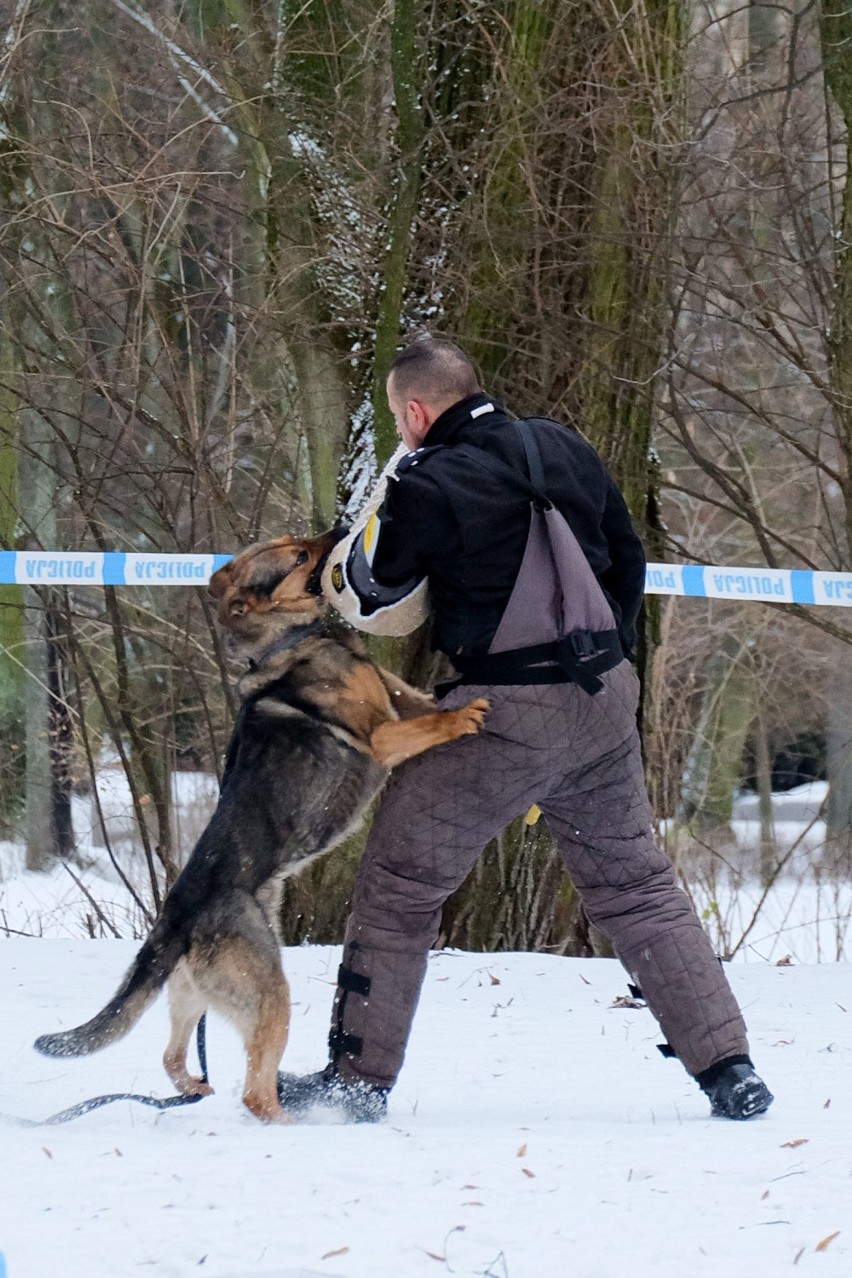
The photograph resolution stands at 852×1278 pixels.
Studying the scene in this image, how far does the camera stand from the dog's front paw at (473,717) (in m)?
3.33

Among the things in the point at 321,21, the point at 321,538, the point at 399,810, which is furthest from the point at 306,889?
the point at 321,21

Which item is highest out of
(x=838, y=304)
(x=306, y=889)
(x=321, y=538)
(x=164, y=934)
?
(x=838, y=304)

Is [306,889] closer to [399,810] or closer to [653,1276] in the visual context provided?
[399,810]

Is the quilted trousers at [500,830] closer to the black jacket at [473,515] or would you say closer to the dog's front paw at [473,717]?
the dog's front paw at [473,717]

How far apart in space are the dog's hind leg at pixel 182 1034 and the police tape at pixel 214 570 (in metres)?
2.53

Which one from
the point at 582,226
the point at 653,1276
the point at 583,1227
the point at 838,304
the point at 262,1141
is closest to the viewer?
the point at 653,1276

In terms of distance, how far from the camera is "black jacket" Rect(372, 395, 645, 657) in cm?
324

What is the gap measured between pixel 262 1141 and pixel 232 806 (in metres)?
0.88

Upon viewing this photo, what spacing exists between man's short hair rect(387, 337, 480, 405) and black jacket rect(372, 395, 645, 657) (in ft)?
0.13

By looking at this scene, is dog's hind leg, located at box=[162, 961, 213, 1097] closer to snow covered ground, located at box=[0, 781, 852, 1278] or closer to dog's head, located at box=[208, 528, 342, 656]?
snow covered ground, located at box=[0, 781, 852, 1278]

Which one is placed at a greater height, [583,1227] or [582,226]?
[582,226]

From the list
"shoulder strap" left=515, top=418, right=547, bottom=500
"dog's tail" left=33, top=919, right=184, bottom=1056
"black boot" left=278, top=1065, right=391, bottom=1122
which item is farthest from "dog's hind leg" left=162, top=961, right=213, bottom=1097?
"shoulder strap" left=515, top=418, right=547, bottom=500

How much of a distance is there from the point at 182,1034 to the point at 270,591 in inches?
49.0

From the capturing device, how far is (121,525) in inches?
300
